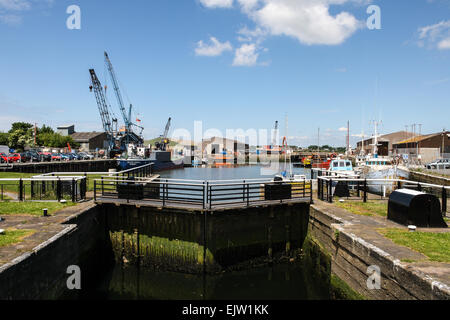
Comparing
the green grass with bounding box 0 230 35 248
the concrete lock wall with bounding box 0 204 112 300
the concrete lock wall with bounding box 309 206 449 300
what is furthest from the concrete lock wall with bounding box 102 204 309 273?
the green grass with bounding box 0 230 35 248

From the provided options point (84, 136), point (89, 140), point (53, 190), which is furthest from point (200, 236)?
point (84, 136)

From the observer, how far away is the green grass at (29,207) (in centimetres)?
1252

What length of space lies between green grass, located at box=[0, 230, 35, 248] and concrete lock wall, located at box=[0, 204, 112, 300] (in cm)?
100

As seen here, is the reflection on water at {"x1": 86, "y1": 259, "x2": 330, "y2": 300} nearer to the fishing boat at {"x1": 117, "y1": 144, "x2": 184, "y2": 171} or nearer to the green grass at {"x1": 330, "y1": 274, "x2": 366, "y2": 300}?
the green grass at {"x1": 330, "y1": 274, "x2": 366, "y2": 300}

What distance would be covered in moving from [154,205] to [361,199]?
12193 millimetres

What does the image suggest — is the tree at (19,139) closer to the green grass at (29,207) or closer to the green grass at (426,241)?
the green grass at (29,207)

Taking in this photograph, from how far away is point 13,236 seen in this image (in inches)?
359

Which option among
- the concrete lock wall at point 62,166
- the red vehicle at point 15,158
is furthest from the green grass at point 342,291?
the red vehicle at point 15,158

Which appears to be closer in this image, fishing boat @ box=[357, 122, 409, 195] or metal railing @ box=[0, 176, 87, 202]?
metal railing @ box=[0, 176, 87, 202]

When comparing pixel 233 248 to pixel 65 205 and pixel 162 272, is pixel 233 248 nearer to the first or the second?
pixel 162 272

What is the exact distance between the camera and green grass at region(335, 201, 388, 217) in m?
13.3

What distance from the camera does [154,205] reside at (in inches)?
507

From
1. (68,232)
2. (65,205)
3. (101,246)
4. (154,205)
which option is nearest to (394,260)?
(154,205)

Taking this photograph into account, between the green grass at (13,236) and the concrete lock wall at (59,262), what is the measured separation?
3.29 ft
